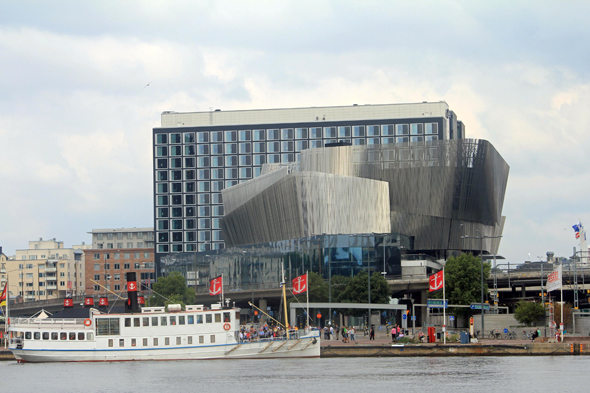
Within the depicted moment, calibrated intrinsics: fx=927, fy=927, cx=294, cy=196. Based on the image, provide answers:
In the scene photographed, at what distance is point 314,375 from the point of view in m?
63.6

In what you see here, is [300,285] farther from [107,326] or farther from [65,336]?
[65,336]

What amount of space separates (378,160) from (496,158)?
71.3 ft

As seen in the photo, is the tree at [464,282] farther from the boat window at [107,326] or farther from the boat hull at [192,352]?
the boat window at [107,326]

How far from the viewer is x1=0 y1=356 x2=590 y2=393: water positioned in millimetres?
56938

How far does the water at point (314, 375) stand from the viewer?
5694 centimetres

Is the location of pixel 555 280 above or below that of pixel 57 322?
above

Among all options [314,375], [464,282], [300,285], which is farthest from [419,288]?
[314,375]

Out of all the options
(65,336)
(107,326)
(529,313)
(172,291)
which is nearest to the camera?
(107,326)

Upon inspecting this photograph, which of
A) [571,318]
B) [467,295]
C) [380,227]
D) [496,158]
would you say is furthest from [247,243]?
[571,318]

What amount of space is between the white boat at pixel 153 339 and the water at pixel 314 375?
0.97 metres

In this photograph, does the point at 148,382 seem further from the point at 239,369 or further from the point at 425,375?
the point at 425,375

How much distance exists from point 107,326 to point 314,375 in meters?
21.4

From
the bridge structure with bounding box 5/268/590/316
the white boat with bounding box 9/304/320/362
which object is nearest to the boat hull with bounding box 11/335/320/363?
the white boat with bounding box 9/304/320/362

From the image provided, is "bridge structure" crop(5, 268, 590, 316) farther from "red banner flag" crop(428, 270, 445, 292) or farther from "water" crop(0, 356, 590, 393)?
"water" crop(0, 356, 590, 393)
